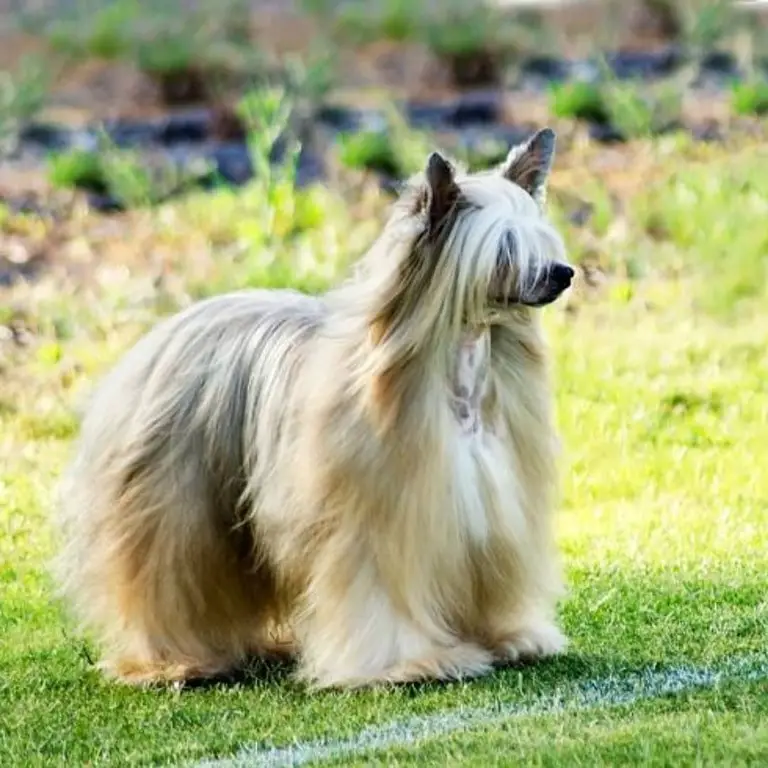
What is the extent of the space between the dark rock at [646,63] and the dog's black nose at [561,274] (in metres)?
10.2

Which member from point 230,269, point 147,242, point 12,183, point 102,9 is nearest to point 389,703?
point 230,269

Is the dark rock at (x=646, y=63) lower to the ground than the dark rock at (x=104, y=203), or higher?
higher

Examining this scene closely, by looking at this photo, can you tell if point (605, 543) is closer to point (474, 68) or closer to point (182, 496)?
point (182, 496)

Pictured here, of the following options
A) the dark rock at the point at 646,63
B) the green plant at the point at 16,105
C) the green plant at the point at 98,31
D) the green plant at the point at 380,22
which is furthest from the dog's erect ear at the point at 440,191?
the dark rock at the point at 646,63

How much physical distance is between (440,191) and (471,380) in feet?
1.91

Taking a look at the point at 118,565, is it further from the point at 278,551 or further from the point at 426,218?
the point at 426,218

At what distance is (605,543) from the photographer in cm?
828

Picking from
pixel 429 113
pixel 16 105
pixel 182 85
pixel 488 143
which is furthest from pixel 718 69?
pixel 16 105

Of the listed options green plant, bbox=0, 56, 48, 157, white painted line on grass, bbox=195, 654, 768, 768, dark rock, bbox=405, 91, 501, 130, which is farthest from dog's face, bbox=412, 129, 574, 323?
green plant, bbox=0, 56, 48, 157

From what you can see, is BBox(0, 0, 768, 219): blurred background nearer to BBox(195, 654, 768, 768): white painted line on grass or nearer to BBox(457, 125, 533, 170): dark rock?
BBox(457, 125, 533, 170): dark rock

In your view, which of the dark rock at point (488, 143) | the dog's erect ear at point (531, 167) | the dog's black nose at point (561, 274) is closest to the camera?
the dog's black nose at point (561, 274)

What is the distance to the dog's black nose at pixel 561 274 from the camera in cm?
582

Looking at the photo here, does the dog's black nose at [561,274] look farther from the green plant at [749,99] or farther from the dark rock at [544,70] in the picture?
the dark rock at [544,70]

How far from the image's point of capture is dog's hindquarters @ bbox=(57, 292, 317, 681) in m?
6.27
